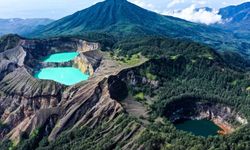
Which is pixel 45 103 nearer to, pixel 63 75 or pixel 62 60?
pixel 63 75

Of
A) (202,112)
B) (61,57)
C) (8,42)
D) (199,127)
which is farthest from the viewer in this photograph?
(8,42)

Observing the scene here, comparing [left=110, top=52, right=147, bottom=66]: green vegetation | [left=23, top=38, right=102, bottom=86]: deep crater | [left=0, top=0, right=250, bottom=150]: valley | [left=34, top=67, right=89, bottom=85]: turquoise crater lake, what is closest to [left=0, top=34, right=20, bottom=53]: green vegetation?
[left=23, top=38, right=102, bottom=86]: deep crater

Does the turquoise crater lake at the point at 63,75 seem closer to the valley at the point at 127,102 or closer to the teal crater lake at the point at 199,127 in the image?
the valley at the point at 127,102

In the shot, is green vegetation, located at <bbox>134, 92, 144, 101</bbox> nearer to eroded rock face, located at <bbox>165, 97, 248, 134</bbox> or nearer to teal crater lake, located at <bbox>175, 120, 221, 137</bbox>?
eroded rock face, located at <bbox>165, 97, 248, 134</bbox>

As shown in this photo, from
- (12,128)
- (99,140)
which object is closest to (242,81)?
(99,140)

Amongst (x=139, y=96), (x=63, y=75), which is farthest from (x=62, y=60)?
(x=139, y=96)

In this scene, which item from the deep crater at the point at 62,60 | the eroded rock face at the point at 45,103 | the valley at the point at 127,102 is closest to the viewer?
the valley at the point at 127,102

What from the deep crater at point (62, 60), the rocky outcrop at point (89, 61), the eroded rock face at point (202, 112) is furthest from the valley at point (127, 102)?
the deep crater at point (62, 60)

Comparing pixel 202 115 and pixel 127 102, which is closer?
pixel 127 102
